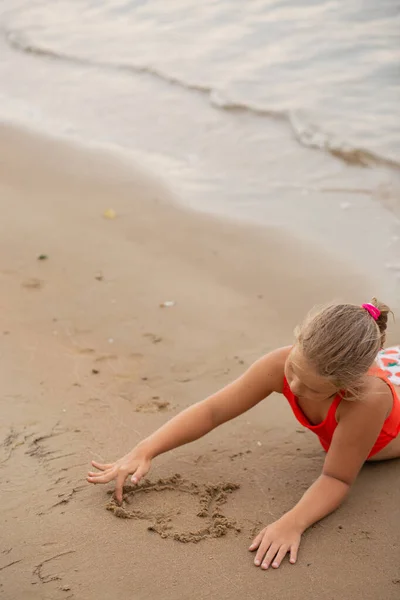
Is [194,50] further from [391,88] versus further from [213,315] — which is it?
[213,315]

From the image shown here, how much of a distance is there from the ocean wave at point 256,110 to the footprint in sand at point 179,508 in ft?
12.7

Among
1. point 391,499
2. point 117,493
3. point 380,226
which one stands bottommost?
point 380,226

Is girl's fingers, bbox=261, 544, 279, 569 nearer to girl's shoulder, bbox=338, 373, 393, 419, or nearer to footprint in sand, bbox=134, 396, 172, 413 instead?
girl's shoulder, bbox=338, 373, 393, 419

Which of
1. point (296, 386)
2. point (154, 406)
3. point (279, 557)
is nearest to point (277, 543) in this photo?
point (279, 557)

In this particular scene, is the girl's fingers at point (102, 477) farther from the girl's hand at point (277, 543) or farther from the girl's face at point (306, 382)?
the girl's face at point (306, 382)

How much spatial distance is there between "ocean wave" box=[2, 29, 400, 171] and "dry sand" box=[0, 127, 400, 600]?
1.48m

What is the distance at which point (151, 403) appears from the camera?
3219mm

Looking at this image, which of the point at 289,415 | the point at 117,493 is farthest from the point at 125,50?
the point at 117,493

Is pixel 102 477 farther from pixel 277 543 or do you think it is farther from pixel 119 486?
pixel 277 543

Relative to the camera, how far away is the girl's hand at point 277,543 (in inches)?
92.1

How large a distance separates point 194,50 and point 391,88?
2297mm

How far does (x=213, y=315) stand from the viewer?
3986mm

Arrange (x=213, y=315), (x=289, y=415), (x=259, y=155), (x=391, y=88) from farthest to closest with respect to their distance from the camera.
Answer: (x=391, y=88) < (x=259, y=155) < (x=213, y=315) < (x=289, y=415)

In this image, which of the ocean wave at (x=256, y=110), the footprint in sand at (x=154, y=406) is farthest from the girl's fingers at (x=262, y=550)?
the ocean wave at (x=256, y=110)
